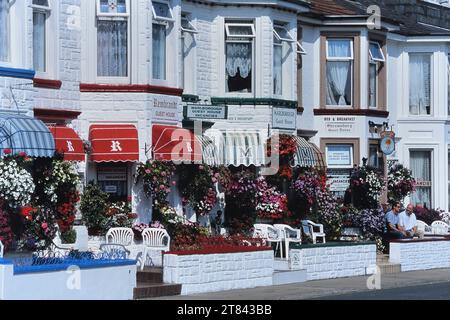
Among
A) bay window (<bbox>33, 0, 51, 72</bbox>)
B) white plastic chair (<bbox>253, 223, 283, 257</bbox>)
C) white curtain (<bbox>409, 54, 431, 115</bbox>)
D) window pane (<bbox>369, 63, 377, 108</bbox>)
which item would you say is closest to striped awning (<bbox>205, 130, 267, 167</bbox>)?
white plastic chair (<bbox>253, 223, 283, 257</bbox>)

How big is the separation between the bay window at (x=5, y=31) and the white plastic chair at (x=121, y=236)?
436 centimetres

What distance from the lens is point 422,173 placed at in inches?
1594

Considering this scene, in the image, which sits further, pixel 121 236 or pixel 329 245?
pixel 329 245

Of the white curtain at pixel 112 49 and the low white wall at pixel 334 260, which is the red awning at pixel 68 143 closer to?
the white curtain at pixel 112 49

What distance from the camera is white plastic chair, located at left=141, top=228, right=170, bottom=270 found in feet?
88.5

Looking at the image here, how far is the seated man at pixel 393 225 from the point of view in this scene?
3386 centimetres

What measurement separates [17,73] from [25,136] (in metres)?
1.39

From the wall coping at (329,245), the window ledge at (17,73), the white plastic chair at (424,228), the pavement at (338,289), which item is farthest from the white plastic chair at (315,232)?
the window ledge at (17,73)

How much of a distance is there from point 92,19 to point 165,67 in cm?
212

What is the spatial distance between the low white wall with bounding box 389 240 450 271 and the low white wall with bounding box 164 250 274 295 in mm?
5796

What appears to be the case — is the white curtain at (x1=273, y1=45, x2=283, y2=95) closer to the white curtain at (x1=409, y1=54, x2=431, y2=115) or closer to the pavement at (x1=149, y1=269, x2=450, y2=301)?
the pavement at (x1=149, y1=269, x2=450, y2=301)

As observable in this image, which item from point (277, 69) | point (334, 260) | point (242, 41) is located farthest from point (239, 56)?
point (334, 260)

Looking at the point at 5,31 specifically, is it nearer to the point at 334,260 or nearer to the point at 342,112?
the point at 334,260
